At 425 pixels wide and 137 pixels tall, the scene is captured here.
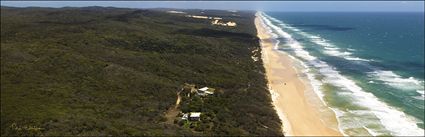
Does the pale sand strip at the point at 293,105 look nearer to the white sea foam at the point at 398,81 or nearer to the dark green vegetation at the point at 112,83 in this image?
the dark green vegetation at the point at 112,83

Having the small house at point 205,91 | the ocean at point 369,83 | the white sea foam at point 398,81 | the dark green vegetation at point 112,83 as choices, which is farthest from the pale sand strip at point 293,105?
the white sea foam at point 398,81

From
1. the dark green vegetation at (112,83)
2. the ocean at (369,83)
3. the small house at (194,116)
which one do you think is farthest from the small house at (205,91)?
the ocean at (369,83)

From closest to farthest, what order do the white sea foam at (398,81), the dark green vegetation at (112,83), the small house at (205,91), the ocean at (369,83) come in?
the dark green vegetation at (112,83)
the ocean at (369,83)
the small house at (205,91)
the white sea foam at (398,81)

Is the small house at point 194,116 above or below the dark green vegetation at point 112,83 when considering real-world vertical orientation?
below

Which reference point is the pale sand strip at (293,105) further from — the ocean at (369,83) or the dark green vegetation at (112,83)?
the ocean at (369,83)

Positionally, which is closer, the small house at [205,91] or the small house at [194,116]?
the small house at [194,116]

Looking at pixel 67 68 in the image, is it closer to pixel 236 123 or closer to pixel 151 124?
pixel 151 124

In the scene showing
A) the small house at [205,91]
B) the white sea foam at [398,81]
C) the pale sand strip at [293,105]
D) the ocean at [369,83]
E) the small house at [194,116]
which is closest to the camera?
the small house at [194,116]
